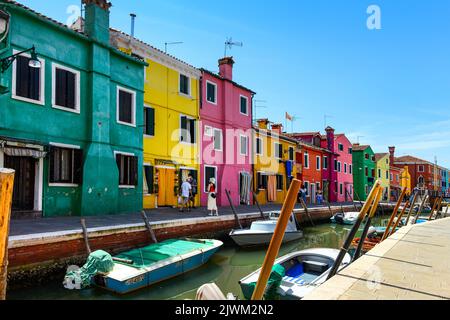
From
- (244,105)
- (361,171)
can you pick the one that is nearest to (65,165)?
(244,105)

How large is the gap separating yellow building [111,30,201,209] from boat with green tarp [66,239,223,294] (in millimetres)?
6656

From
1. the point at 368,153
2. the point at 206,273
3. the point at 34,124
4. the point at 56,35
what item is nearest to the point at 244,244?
the point at 206,273

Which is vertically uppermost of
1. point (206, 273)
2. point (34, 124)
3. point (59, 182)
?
point (34, 124)

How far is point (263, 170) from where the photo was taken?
86.9 feet

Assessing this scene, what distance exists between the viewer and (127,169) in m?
14.8

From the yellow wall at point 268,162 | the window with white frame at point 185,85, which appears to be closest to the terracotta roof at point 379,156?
the yellow wall at point 268,162

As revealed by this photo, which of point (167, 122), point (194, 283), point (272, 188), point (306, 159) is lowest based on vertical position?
point (194, 283)

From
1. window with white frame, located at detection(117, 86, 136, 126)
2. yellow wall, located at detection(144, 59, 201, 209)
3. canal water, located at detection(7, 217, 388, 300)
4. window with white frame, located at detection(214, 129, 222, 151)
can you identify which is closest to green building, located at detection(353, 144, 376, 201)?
window with white frame, located at detection(214, 129, 222, 151)

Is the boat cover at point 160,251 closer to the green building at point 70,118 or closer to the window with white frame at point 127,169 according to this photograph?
the green building at point 70,118

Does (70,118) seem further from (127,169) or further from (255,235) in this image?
(255,235)

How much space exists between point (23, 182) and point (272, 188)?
19172 millimetres

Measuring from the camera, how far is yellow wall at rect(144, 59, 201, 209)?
1692 centimetres
